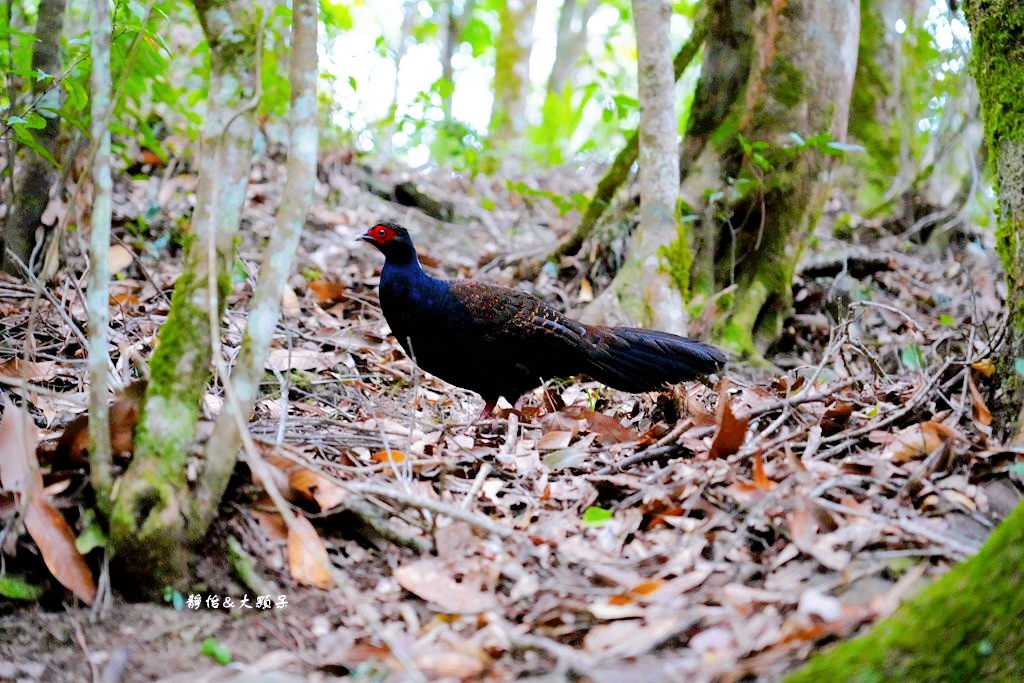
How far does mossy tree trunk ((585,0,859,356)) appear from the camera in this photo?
6.20m

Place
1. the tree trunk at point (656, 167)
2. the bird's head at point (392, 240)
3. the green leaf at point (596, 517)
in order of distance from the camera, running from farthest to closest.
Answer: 1. the tree trunk at point (656, 167)
2. the bird's head at point (392, 240)
3. the green leaf at point (596, 517)

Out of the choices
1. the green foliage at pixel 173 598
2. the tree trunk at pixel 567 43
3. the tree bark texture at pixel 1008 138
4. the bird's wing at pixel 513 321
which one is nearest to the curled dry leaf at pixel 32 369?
the green foliage at pixel 173 598

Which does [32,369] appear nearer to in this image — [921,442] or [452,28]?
[921,442]

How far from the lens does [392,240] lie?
16.7ft

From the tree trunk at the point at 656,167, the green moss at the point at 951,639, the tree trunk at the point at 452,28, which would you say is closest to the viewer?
the green moss at the point at 951,639

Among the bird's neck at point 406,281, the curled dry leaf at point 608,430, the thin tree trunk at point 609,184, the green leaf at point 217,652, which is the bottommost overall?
the green leaf at point 217,652

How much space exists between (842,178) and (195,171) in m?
6.06

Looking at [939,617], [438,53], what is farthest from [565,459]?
[438,53]

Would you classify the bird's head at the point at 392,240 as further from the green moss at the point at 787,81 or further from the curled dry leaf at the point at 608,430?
the green moss at the point at 787,81

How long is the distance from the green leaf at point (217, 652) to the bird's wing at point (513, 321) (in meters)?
2.65

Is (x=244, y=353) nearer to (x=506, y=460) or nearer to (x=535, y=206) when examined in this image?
(x=506, y=460)

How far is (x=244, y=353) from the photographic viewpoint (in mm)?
2725

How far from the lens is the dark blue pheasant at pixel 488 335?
490cm

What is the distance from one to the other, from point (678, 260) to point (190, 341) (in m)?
3.54
